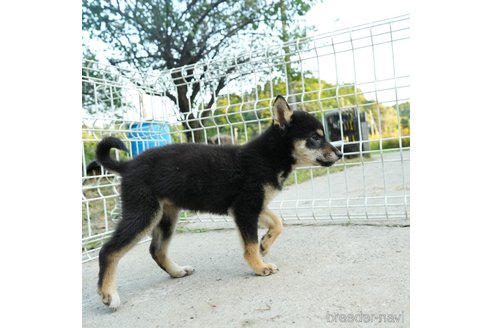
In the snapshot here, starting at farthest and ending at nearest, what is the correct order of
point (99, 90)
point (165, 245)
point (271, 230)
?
point (99, 90)
point (271, 230)
point (165, 245)

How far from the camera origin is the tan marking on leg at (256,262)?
256cm

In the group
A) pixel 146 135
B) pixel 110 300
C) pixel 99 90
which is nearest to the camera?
pixel 110 300

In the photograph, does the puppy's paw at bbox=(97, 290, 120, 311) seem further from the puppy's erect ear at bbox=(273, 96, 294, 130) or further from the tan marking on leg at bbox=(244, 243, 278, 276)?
the puppy's erect ear at bbox=(273, 96, 294, 130)

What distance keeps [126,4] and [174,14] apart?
1851 millimetres

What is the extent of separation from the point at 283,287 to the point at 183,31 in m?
4.51

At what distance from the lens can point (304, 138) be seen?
9.37ft

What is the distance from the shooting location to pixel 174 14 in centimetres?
524

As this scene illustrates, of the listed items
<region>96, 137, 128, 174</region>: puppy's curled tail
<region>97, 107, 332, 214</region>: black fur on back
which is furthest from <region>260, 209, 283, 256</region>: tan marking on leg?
<region>96, 137, 128, 174</region>: puppy's curled tail

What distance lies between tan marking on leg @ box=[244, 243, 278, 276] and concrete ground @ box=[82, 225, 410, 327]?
49 mm

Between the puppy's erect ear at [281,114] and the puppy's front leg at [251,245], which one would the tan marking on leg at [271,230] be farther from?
the puppy's erect ear at [281,114]

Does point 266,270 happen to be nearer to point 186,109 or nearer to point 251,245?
point 251,245

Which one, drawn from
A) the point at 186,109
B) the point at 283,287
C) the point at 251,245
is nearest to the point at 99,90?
the point at 186,109

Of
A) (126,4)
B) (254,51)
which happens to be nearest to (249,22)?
(254,51)
